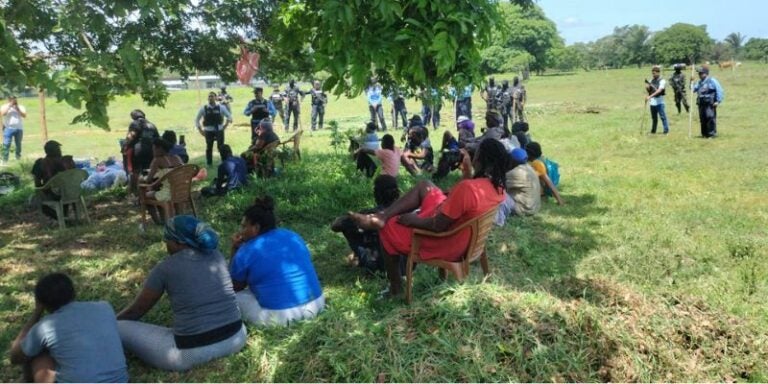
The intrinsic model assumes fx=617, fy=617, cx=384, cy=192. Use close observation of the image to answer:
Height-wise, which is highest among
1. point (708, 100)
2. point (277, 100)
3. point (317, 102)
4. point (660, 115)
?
point (277, 100)

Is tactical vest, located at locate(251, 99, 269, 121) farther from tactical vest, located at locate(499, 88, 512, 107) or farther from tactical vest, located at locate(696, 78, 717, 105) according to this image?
tactical vest, located at locate(696, 78, 717, 105)

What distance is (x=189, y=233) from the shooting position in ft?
12.7

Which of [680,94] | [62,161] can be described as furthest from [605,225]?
[680,94]

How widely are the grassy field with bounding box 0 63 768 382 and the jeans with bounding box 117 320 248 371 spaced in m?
0.07

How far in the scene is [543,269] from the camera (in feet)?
19.1

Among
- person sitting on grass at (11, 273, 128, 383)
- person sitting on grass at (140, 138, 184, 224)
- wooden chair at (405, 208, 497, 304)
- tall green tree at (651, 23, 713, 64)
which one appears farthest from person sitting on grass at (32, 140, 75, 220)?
tall green tree at (651, 23, 713, 64)

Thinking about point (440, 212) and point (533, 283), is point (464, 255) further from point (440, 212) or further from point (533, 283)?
point (533, 283)

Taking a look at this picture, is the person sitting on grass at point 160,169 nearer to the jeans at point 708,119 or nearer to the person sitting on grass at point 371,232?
the person sitting on grass at point 371,232

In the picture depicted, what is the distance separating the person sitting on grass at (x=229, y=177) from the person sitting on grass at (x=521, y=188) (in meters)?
3.93

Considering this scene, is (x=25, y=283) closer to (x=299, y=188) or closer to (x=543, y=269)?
(x=299, y=188)

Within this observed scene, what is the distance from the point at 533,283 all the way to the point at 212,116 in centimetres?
894

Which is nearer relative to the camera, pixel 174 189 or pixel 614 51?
pixel 174 189

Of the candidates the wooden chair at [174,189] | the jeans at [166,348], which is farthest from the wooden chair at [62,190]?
the jeans at [166,348]

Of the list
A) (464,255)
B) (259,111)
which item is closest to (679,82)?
(259,111)
